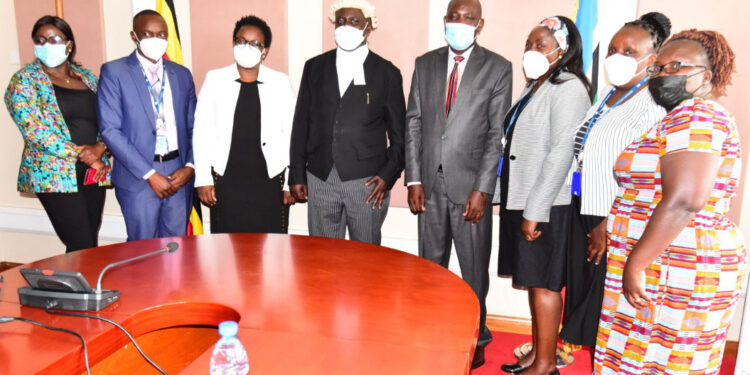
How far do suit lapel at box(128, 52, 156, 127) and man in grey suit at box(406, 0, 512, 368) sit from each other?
1416mm

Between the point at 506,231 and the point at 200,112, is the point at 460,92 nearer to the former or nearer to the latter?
the point at 506,231

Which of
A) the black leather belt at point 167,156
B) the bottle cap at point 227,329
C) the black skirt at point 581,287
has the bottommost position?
the black skirt at point 581,287

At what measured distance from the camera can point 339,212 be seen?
287cm

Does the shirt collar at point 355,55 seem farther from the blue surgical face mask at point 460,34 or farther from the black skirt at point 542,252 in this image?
the black skirt at point 542,252

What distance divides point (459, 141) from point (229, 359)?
1.75 metres

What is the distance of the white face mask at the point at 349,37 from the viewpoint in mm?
2787

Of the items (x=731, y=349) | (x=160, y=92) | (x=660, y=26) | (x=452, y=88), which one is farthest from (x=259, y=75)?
(x=731, y=349)

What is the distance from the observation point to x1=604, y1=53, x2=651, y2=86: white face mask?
2.10m

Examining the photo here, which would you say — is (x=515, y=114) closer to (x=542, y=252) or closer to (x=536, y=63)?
(x=536, y=63)

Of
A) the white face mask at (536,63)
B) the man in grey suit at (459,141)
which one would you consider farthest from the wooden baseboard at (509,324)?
the white face mask at (536,63)

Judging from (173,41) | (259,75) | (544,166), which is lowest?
(544,166)

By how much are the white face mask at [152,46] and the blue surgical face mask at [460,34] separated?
1.58 m

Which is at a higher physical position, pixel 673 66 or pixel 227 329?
pixel 673 66

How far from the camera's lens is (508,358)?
2.82 m
